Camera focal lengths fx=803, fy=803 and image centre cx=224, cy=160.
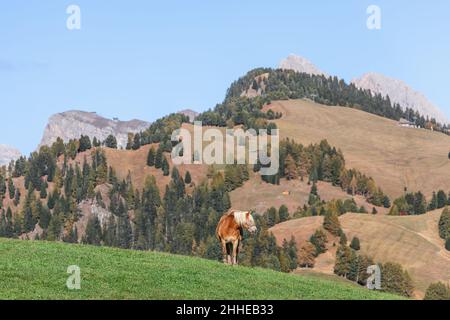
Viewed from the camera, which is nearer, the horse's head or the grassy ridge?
the grassy ridge

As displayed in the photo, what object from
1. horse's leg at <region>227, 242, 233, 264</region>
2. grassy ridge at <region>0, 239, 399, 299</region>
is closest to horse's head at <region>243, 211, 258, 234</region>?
horse's leg at <region>227, 242, 233, 264</region>

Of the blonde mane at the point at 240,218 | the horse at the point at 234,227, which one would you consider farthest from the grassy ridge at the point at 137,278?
the blonde mane at the point at 240,218

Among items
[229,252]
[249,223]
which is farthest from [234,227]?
[229,252]

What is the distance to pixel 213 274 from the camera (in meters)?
34.6

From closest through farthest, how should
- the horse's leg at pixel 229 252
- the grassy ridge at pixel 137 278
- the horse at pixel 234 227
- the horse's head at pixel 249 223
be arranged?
the grassy ridge at pixel 137 278, the horse's head at pixel 249 223, the horse at pixel 234 227, the horse's leg at pixel 229 252

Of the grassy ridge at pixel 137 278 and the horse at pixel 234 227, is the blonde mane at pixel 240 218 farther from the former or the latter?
the grassy ridge at pixel 137 278

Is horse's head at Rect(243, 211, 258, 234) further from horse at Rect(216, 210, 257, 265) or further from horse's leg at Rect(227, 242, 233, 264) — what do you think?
horse's leg at Rect(227, 242, 233, 264)

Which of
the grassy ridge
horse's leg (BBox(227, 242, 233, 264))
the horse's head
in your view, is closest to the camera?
the grassy ridge

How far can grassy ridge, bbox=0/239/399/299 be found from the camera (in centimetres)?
3016

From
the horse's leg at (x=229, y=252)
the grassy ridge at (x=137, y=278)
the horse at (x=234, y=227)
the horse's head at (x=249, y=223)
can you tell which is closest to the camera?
the grassy ridge at (x=137, y=278)

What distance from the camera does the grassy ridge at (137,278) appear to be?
30.2 meters
